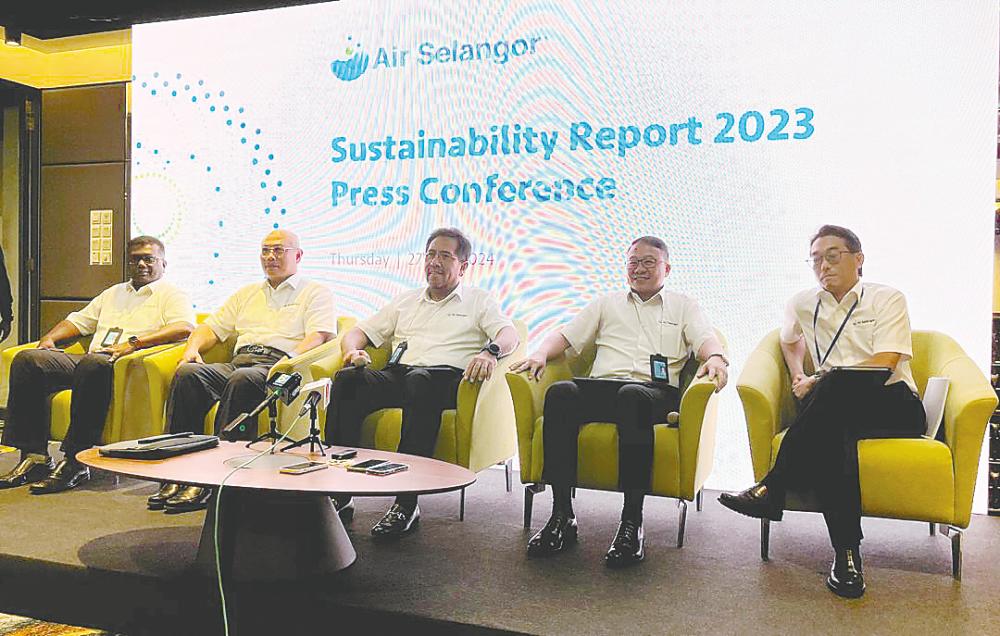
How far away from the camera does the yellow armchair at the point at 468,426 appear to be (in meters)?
3.74

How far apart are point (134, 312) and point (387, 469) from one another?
8.40 feet

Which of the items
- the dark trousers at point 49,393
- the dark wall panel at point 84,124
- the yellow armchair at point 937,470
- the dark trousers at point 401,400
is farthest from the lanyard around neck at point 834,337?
the dark wall panel at point 84,124

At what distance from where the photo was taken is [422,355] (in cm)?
417

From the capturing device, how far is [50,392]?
4.39 m

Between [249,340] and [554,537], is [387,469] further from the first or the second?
[249,340]

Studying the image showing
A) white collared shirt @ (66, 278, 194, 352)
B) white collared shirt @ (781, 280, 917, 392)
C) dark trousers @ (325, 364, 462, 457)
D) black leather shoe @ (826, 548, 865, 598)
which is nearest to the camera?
black leather shoe @ (826, 548, 865, 598)

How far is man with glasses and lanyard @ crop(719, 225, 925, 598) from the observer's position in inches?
121

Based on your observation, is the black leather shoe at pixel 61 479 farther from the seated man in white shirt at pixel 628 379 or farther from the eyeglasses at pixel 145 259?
the seated man in white shirt at pixel 628 379

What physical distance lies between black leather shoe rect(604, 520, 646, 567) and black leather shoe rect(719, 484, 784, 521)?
34 cm

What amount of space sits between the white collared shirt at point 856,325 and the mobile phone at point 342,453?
1.83 metres

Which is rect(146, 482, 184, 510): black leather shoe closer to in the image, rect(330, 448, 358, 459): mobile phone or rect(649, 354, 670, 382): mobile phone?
rect(330, 448, 358, 459): mobile phone

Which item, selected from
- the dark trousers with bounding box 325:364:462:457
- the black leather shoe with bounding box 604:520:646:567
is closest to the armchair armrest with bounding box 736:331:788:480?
the black leather shoe with bounding box 604:520:646:567

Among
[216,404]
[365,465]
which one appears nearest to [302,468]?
[365,465]

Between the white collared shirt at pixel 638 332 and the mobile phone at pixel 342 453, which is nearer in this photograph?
the mobile phone at pixel 342 453
